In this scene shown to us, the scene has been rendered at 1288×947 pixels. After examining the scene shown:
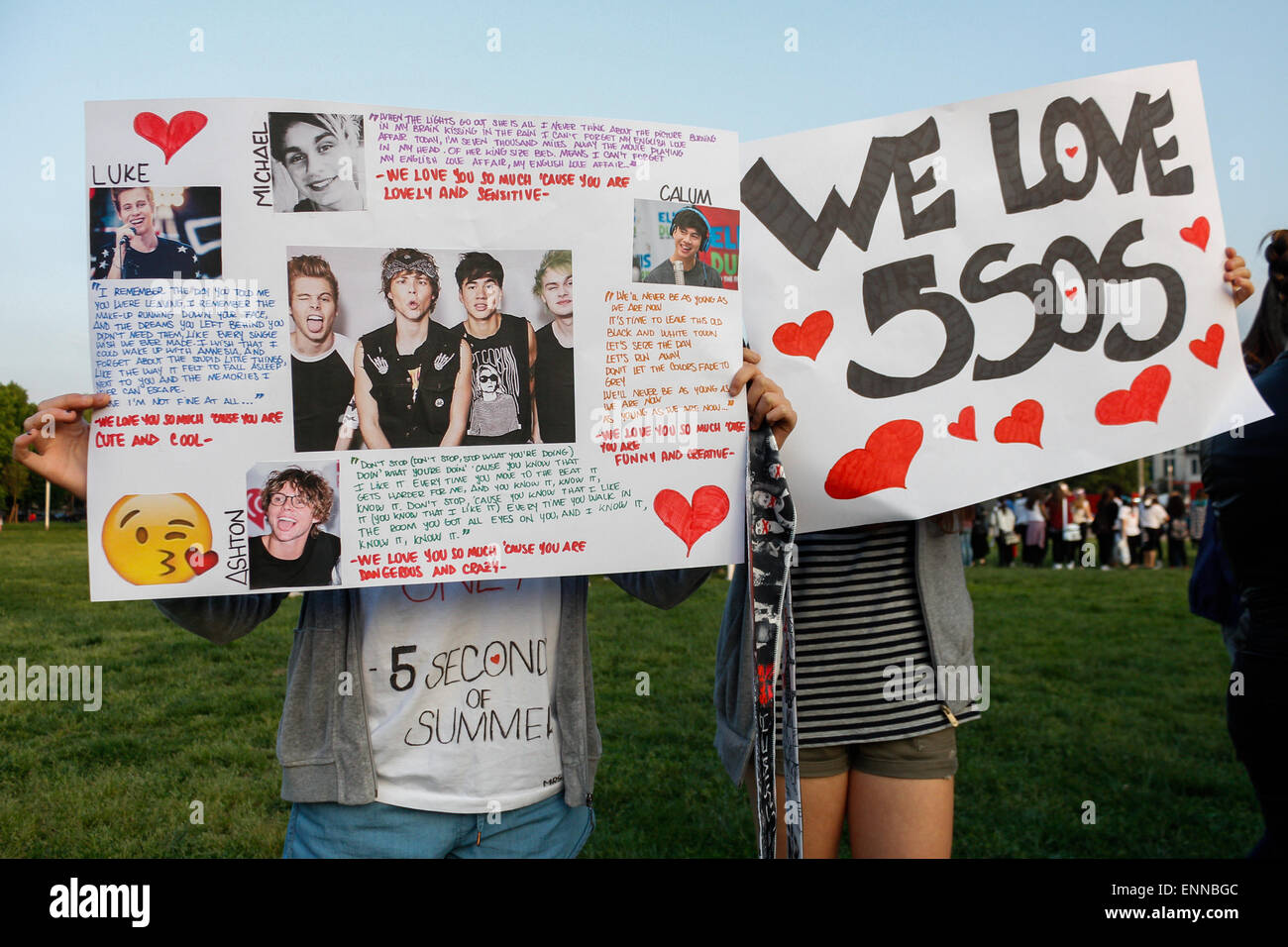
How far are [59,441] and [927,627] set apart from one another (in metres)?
2.00

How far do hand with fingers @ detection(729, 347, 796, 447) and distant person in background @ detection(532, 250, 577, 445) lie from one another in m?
0.40

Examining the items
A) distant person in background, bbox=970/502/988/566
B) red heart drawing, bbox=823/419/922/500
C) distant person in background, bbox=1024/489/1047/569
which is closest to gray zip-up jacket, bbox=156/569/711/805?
red heart drawing, bbox=823/419/922/500

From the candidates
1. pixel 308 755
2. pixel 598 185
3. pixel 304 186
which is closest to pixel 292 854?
pixel 308 755

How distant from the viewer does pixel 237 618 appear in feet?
6.38

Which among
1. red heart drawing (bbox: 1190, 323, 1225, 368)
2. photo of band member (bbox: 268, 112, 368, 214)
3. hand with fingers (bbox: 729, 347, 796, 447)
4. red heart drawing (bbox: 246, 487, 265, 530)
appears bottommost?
red heart drawing (bbox: 246, 487, 265, 530)

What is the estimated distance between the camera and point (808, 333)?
225 centimetres

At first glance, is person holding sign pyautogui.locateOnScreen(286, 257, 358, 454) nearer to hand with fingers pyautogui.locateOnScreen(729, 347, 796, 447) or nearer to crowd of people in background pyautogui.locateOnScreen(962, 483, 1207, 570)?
hand with fingers pyautogui.locateOnScreen(729, 347, 796, 447)

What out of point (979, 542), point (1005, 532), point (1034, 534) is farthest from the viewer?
point (979, 542)

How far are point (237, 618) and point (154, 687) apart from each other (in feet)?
17.8

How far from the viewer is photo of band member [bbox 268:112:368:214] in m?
1.89

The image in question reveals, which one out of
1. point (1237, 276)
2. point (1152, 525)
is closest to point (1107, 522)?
point (1152, 525)

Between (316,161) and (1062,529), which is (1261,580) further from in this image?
(1062,529)

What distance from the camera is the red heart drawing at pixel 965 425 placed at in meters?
2.28
